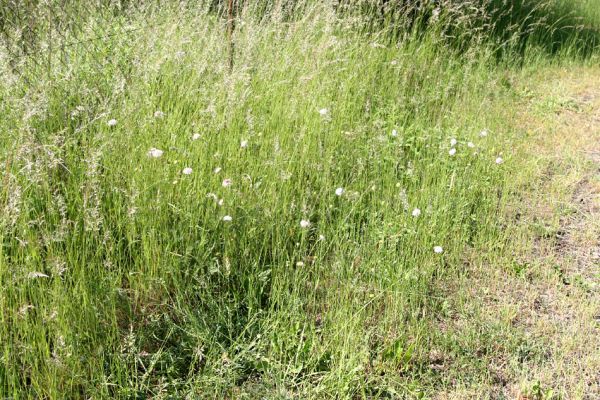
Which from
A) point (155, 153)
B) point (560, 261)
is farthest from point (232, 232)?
point (560, 261)

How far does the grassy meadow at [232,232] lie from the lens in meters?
2.16

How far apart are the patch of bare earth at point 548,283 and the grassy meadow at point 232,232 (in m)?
0.03

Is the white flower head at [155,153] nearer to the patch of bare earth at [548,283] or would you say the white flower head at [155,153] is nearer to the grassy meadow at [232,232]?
the grassy meadow at [232,232]

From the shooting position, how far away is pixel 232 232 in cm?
274

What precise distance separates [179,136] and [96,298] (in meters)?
1.16

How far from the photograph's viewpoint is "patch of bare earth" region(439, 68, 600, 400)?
2424mm

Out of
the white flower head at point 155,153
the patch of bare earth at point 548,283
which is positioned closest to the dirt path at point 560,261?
the patch of bare earth at point 548,283

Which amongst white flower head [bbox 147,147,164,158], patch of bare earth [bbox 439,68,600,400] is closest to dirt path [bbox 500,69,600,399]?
patch of bare earth [bbox 439,68,600,400]

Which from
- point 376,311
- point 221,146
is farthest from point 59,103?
point 376,311

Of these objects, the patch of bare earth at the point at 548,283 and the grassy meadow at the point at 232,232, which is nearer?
the grassy meadow at the point at 232,232

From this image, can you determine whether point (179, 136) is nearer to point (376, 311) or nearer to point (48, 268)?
point (48, 268)

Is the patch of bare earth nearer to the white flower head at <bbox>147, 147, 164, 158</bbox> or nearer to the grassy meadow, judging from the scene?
the grassy meadow

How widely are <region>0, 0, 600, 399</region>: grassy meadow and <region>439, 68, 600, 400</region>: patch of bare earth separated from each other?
32 millimetres

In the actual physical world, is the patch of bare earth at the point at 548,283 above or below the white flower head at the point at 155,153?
below
